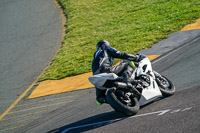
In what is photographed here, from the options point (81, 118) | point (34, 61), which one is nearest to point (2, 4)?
point (34, 61)

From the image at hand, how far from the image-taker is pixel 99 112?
372 inches

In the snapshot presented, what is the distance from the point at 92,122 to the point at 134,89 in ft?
4.93

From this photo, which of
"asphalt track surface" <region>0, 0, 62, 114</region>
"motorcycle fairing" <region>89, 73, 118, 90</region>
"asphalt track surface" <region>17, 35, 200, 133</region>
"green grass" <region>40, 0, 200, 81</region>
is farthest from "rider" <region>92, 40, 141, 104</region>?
"green grass" <region>40, 0, 200, 81</region>

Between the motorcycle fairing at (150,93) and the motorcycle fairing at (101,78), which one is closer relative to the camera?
the motorcycle fairing at (101,78)

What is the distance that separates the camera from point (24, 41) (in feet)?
76.0

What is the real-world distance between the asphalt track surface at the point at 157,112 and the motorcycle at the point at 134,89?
0.75ft

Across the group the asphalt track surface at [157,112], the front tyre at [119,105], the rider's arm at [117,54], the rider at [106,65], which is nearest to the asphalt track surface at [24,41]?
the asphalt track surface at [157,112]

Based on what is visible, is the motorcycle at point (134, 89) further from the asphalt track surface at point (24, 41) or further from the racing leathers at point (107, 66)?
the asphalt track surface at point (24, 41)

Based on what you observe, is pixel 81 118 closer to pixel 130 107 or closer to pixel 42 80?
pixel 130 107

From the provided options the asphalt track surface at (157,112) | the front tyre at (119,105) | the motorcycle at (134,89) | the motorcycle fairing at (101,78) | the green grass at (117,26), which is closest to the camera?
the asphalt track surface at (157,112)

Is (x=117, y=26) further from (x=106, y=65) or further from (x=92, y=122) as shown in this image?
(x=106, y=65)

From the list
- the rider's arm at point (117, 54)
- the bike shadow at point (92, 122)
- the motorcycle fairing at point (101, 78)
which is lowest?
the bike shadow at point (92, 122)

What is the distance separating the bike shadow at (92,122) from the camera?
26.7 ft

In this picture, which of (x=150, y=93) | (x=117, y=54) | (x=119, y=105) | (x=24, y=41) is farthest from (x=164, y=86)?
(x=24, y=41)
